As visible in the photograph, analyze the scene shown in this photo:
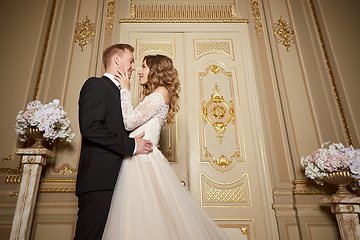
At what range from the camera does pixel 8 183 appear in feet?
9.89

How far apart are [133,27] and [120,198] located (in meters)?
3.16

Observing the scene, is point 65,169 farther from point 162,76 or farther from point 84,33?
point 84,33

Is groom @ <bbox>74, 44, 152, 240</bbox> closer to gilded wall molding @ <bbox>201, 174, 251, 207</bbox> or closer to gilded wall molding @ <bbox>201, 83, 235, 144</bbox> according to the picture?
gilded wall molding @ <bbox>201, 174, 251, 207</bbox>

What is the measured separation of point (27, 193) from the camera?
253 cm

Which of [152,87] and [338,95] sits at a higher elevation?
[338,95]

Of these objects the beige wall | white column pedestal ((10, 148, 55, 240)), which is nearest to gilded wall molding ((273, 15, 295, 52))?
the beige wall

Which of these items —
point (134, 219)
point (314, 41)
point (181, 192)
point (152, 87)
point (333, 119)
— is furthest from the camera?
point (314, 41)

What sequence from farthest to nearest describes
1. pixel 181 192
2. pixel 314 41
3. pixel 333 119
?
A: pixel 314 41
pixel 333 119
pixel 181 192

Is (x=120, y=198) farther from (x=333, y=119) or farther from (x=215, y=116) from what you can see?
(x=333, y=119)

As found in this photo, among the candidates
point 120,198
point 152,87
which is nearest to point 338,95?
point 152,87

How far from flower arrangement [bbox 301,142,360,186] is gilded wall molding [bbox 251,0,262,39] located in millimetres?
2116

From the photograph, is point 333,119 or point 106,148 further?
point 333,119

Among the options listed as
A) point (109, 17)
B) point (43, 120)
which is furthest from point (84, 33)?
point (43, 120)

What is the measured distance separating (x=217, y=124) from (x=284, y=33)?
1.82 metres
